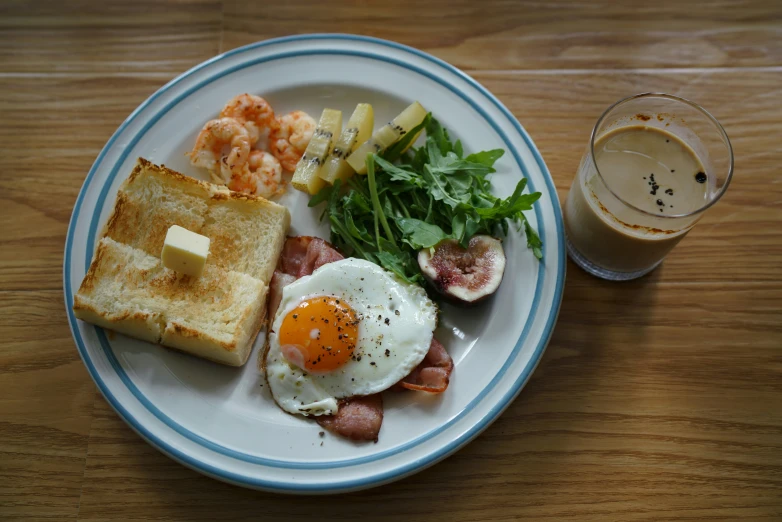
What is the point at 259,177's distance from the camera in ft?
10.0

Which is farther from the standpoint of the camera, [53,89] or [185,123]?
[53,89]

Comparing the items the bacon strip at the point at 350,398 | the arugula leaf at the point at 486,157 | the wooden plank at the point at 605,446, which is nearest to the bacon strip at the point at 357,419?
the bacon strip at the point at 350,398

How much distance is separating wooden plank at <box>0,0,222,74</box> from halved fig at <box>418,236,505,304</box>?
1.89 metres

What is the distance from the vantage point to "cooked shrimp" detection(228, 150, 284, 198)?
3.06 m

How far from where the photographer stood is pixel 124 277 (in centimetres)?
284

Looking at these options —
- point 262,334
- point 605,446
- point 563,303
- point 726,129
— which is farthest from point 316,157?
point 726,129

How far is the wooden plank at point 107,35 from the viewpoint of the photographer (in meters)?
3.50

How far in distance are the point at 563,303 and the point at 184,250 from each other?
6.13 feet

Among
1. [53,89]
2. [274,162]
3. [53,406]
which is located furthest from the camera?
[53,89]

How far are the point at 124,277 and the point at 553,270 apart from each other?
205 cm

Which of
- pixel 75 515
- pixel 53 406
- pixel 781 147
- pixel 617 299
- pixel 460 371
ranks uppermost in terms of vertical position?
pixel 781 147

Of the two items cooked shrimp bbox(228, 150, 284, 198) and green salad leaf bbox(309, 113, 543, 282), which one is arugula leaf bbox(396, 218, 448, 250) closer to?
green salad leaf bbox(309, 113, 543, 282)

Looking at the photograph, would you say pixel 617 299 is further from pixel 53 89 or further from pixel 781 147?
pixel 53 89

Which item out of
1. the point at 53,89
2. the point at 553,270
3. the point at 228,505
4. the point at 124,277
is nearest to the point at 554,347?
the point at 553,270
